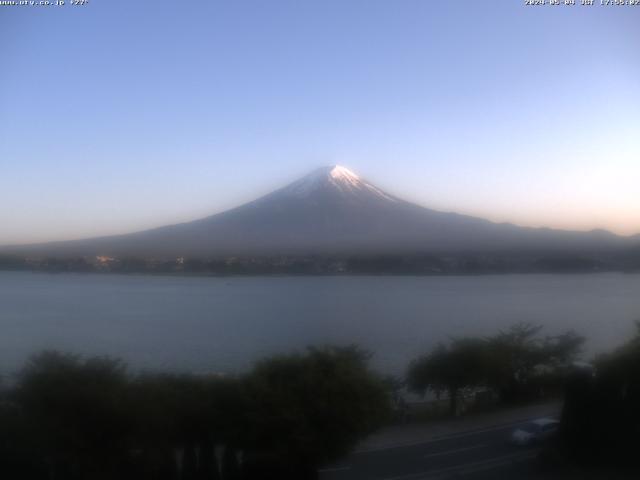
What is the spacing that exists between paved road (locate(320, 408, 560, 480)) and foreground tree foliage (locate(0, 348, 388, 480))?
0.81 feet

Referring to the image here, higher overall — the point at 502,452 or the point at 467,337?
the point at 467,337

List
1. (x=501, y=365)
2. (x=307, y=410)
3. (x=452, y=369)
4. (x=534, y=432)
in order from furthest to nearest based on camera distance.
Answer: (x=452, y=369) < (x=501, y=365) < (x=307, y=410) < (x=534, y=432)

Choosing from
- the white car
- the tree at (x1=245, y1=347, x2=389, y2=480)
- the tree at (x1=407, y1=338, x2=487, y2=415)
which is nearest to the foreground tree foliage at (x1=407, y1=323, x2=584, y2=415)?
the tree at (x1=407, y1=338, x2=487, y2=415)

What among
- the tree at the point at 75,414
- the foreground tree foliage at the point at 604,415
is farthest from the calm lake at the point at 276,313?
the foreground tree foliage at the point at 604,415

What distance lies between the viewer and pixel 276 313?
450 inches

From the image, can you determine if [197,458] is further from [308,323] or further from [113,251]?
[113,251]

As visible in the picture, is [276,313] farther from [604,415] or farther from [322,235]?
[604,415]

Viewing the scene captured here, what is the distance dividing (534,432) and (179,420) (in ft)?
9.75

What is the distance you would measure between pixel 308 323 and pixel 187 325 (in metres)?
1.94

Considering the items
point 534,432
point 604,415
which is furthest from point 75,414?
point 604,415

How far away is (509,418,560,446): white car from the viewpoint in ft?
17.5

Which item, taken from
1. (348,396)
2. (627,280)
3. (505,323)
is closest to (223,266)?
(505,323)

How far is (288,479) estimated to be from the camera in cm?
539

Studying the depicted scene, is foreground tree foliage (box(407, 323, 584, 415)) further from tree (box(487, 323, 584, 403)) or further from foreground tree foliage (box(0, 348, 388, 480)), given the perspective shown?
foreground tree foliage (box(0, 348, 388, 480))
